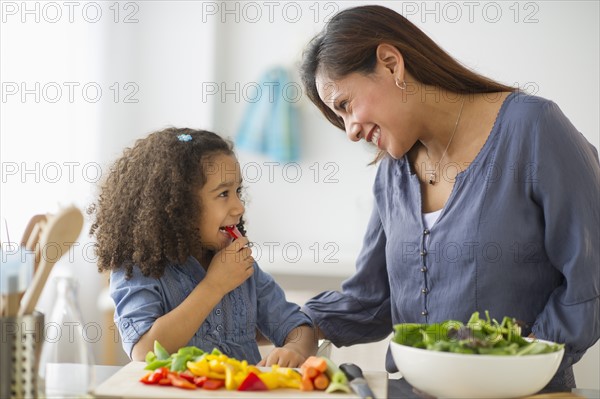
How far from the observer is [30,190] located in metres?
2.80

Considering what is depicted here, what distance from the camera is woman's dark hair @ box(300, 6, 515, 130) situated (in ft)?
4.99

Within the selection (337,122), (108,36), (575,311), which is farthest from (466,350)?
(108,36)

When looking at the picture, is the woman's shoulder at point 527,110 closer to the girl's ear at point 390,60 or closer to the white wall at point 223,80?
the girl's ear at point 390,60

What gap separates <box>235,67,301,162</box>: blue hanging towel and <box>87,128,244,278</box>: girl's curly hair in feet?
4.16

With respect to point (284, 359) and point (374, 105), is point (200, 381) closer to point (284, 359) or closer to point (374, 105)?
point (284, 359)

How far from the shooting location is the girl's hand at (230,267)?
5.03 feet

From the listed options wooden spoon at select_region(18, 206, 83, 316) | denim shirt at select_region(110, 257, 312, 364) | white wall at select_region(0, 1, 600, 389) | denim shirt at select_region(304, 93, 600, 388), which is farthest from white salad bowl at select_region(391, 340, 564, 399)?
white wall at select_region(0, 1, 600, 389)

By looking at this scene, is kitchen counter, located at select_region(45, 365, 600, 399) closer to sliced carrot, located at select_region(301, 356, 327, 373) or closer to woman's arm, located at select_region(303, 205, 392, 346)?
sliced carrot, located at select_region(301, 356, 327, 373)

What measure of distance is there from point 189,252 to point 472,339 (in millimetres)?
745

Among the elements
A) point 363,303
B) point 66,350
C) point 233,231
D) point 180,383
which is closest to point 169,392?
point 180,383

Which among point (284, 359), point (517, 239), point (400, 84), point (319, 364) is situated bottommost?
point (284, 359)

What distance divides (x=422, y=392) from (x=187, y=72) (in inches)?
83.4

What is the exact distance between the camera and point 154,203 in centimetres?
166

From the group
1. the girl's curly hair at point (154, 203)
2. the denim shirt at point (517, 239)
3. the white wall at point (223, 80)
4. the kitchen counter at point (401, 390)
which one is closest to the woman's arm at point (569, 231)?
the denim shirt at point (517, 239)
